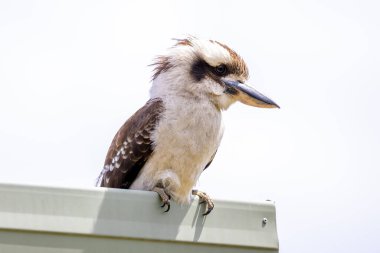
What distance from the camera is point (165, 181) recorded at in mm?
3955

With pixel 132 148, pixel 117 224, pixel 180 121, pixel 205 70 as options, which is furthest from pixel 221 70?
pixel 117 224

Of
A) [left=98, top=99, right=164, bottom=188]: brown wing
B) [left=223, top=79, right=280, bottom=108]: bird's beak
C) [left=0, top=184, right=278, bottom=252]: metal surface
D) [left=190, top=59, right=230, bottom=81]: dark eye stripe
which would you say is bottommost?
[left=0, top=184, right=278, bottom=252]: metal surface

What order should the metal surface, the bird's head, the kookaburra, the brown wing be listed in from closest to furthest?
the metal surface < the kookaburra < the brown wing < the bird's head

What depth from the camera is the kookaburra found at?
4.02 m

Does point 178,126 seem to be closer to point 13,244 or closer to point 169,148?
point 169,148

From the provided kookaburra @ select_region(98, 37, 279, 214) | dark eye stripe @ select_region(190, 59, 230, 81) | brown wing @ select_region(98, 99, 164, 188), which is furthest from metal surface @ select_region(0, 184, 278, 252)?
dark eye stripe @ select_region(190, 59, 230, 81)

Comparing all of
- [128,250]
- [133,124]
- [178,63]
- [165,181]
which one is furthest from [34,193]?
[178,63]

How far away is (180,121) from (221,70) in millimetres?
616

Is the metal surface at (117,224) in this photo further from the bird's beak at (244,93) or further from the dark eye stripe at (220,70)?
the dark eye stripe at (220,70)

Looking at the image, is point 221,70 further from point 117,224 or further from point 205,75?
point 117,224

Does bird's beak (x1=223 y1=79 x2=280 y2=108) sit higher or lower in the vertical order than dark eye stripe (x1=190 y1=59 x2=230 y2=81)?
lower

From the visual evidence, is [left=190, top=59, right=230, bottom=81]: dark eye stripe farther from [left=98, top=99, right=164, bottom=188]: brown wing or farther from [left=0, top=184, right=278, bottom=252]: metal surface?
[left=0, top=184, right=278, bottom=252]: metal surface

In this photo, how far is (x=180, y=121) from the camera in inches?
161

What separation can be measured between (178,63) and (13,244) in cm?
226
